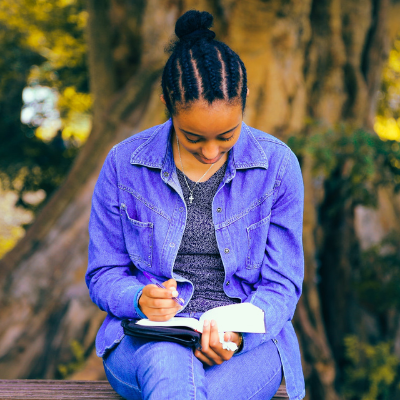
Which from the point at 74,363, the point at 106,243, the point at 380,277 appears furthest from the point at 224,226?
the point at 380,277

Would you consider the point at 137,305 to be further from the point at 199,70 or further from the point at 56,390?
the point at 199,70

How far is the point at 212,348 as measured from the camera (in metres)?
1.57

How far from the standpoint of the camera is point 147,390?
149cm

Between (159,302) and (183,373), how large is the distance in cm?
22

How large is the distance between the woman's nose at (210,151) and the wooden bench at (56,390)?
93cm

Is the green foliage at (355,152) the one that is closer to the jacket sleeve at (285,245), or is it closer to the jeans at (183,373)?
the jacket sleeve at (285,245)

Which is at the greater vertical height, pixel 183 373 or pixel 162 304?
pixel 162 304

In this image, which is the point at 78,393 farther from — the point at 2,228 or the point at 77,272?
the point at 2,228

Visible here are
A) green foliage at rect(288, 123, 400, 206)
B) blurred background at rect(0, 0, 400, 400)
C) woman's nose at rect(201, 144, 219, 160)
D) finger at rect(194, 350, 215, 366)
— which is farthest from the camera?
blurred background at rect(0, 0, 400, 400)

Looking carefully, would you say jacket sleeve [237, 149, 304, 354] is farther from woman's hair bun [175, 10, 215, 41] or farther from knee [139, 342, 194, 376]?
woman's hair bun [175, 10, 215, 41]

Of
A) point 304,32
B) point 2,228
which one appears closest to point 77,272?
point 304,32

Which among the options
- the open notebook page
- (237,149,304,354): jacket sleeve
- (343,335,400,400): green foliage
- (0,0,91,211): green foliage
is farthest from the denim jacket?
(0,0,91,211): green foliage

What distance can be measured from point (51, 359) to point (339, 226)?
2730 mm

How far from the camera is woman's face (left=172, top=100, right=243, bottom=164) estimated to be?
1.62m
